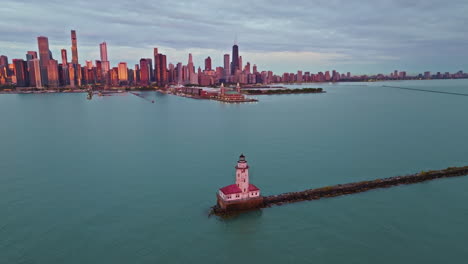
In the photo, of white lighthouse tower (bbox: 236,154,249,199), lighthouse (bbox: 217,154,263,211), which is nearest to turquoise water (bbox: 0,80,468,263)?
lighthouse (bbox: 217,154,263,211)

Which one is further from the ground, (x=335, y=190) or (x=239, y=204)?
(x=239, y=204)

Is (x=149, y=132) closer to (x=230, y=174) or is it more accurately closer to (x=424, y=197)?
(x=230, y=174)

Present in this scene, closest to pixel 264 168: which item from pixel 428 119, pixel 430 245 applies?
pixel 430 245

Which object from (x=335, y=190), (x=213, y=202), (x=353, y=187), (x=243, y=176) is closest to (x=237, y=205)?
(x=243, y=176)

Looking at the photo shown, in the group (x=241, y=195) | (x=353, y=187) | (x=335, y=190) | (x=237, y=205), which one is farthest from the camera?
(x=353, y=187)

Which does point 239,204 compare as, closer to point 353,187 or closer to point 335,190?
point 335,190

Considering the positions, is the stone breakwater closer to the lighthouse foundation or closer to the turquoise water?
the lighthouse foundation

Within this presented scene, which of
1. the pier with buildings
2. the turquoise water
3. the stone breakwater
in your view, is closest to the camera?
the turquoise water
